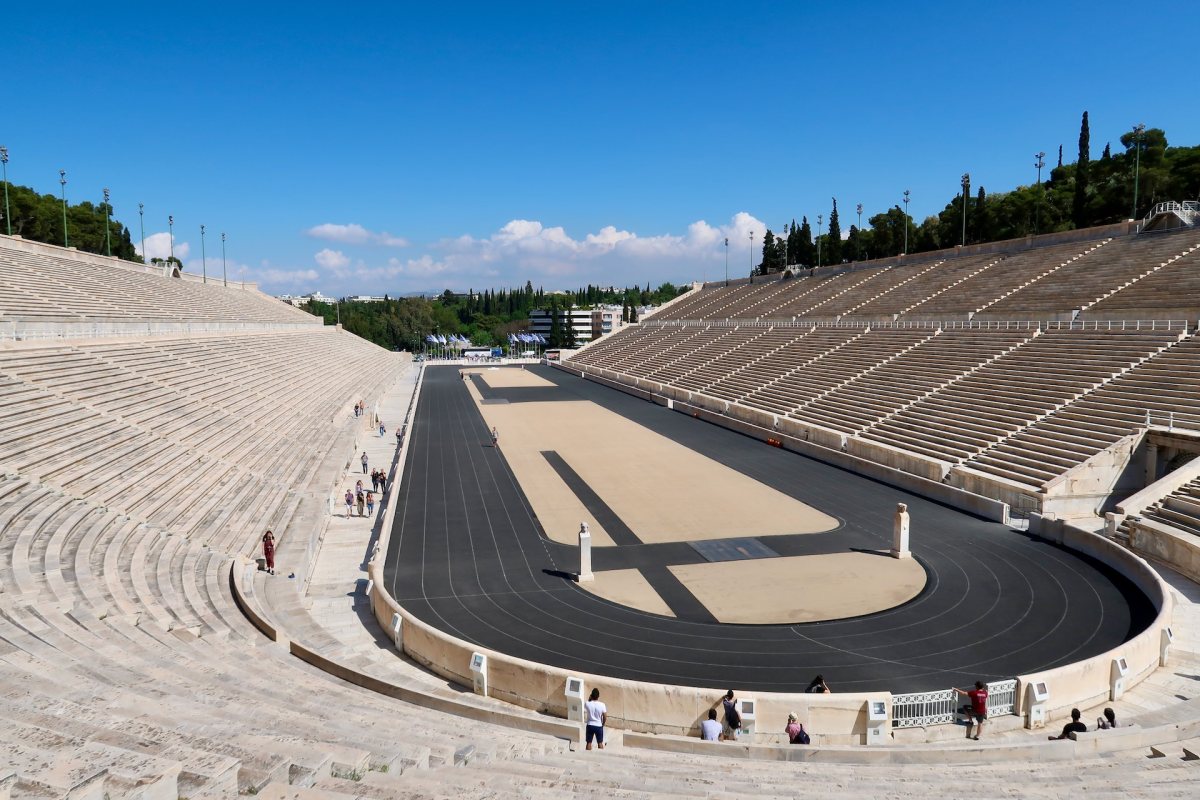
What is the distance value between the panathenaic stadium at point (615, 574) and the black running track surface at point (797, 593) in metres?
0.09

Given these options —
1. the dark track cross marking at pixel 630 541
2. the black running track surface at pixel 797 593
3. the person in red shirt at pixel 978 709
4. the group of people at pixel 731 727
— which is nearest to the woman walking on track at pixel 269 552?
the black running track surface at pixel 797 593

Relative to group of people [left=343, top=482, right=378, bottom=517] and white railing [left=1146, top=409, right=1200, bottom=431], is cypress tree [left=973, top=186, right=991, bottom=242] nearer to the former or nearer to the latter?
white railing [left=1146, top=409, right=1200, bottom=431]

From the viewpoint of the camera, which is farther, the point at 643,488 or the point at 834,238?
the point at 834,238

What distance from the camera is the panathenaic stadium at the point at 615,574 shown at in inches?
301

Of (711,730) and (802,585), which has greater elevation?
(711,730)

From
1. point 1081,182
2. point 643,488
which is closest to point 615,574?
point 643,488

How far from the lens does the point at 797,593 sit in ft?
49.3

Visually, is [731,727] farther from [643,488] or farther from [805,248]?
[805,248]

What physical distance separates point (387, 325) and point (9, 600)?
122788 millimetres

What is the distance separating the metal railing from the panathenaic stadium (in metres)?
0.05

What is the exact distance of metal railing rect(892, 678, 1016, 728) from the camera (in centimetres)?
988

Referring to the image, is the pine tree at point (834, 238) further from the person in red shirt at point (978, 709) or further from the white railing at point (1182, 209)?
the person in red shirt at point (978, 709)

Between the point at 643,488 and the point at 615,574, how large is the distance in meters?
8.51

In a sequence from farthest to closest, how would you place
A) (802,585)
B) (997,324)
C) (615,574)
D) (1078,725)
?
(997,324) < (615,574) < (802,585) < (1078,725)
